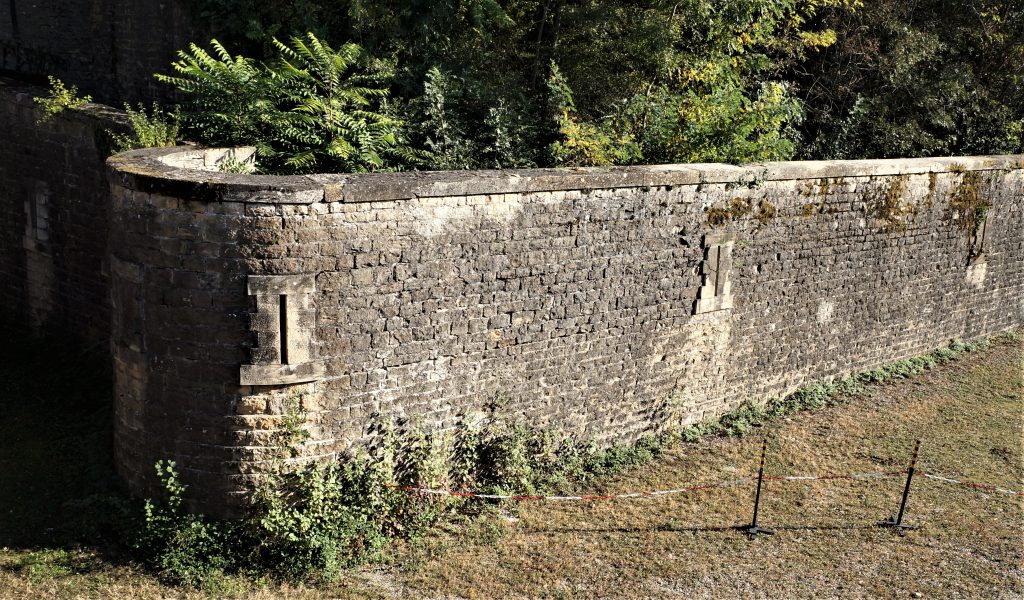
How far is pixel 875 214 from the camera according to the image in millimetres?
12102

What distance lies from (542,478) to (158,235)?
4211 millimetres

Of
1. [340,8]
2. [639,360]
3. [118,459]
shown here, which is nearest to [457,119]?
[340,8]

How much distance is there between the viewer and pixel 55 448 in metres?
9.14

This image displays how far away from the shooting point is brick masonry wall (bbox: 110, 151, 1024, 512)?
7387 millimetres

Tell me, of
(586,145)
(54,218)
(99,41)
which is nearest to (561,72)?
(586,145)

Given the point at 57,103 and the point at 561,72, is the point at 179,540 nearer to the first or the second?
the point at 57,103

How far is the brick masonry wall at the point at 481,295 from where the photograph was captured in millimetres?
7387

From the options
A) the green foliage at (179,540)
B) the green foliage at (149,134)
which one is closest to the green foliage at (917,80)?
the green foliage at (149,134)

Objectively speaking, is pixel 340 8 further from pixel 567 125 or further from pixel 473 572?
pixel 473 572

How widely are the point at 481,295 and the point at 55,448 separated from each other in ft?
14.4

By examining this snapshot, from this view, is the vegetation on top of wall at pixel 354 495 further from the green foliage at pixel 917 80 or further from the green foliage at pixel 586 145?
the green foliage at pixel 917 80

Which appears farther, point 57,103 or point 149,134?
point 57,103

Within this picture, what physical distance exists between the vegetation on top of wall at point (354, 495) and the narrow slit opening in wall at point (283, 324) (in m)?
0.40

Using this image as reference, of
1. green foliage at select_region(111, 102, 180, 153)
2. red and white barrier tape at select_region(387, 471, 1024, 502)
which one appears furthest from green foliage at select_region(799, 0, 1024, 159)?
green foliage at select_region(111, 102, 180, 153)
